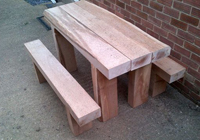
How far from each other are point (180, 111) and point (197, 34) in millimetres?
779

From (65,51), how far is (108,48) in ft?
3.34

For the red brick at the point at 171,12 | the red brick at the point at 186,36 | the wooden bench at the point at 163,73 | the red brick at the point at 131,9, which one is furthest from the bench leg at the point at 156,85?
the red brick at the point at 131,9

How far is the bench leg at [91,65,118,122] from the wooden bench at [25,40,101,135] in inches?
5.7

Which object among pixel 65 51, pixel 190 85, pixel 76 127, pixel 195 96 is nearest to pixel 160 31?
pixel 190 85

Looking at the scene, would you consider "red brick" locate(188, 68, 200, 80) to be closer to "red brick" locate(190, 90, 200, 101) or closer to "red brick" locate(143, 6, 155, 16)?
"red brick" locate(190, 90, 200, 101)

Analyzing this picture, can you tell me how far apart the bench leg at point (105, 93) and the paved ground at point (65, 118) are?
0.10 meters

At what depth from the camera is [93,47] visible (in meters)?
1.79

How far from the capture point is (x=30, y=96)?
2477 millimetres

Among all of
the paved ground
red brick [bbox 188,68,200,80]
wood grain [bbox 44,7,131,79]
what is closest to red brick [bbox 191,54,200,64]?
red brick [bbox 188,68,200,80]

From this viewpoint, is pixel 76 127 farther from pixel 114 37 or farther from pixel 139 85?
pixel 114 37

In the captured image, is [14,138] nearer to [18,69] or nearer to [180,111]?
[18,69]

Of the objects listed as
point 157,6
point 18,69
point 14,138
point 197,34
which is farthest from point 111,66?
point 18,69

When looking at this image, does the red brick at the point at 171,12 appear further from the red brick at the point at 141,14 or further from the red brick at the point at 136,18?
the red brick at the point at 136,18

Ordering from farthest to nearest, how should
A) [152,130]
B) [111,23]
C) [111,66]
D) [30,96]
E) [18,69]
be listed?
[18,69] → [30,96] → [111,23] → [152,130] → [111,66]
